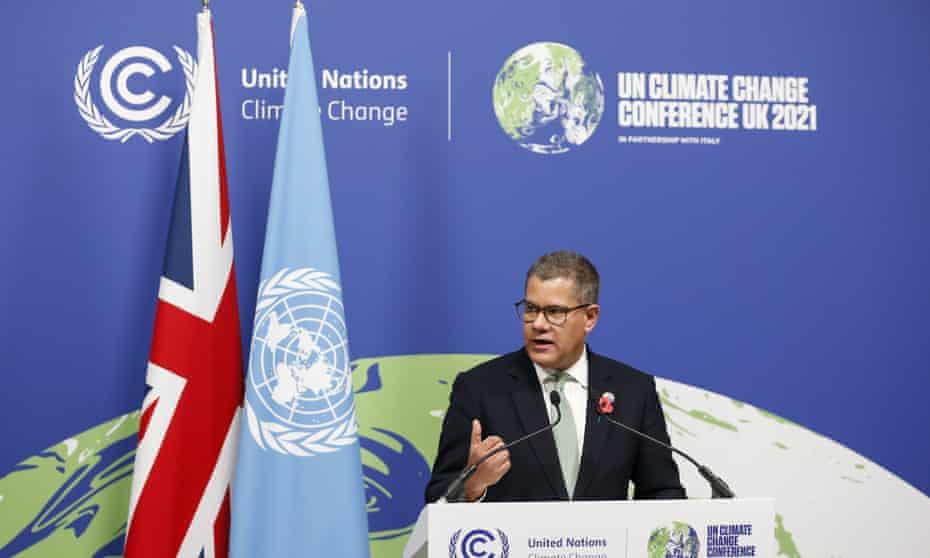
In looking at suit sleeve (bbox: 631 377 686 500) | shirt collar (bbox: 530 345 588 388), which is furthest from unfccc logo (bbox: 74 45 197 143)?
suit sleeve (bbox: 631 377 686 500)

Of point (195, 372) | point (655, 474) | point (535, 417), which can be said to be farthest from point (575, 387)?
point (195, 372)

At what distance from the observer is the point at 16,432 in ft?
10.6

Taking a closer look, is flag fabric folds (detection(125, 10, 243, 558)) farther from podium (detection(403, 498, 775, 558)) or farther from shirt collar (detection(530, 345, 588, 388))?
podium (detection(403, 498, 775, 558))

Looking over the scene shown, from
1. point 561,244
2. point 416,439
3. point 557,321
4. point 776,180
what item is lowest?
point 416,439

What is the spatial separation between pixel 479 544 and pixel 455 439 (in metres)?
0.85

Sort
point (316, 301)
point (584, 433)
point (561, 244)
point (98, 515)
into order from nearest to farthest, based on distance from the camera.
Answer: point (584, 433) → point (316, 301) → point (98, 515) → point (561, 244)

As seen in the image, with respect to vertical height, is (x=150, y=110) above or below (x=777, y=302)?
above

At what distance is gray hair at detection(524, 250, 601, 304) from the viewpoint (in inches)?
106

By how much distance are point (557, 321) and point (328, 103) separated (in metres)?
1.29

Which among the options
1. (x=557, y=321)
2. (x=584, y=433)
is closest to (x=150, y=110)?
(x=557, y=321)

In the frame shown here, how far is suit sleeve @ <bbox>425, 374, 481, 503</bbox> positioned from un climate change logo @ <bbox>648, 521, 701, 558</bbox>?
0.77m

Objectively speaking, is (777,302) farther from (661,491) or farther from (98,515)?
(98,515)

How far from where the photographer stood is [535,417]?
2650mm

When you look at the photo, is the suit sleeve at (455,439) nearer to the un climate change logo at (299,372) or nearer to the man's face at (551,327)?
the man's face at (551,327)
